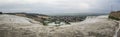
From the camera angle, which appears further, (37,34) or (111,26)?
(111,26)

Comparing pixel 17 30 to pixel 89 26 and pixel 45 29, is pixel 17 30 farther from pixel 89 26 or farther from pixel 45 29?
pixel 89 26

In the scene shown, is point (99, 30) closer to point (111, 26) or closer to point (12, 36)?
point (111, 26)

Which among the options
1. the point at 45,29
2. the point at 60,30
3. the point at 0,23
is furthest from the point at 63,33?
the point at 0,23

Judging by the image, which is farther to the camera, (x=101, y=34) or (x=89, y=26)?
(x=89, y=26)

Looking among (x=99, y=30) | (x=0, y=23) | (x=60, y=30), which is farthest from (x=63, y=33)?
(x=0, y=23)

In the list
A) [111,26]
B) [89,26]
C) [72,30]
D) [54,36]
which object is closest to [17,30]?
[54,36]

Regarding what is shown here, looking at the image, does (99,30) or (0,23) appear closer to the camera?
(99,30)

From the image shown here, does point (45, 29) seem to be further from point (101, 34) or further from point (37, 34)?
point (101, 34)
